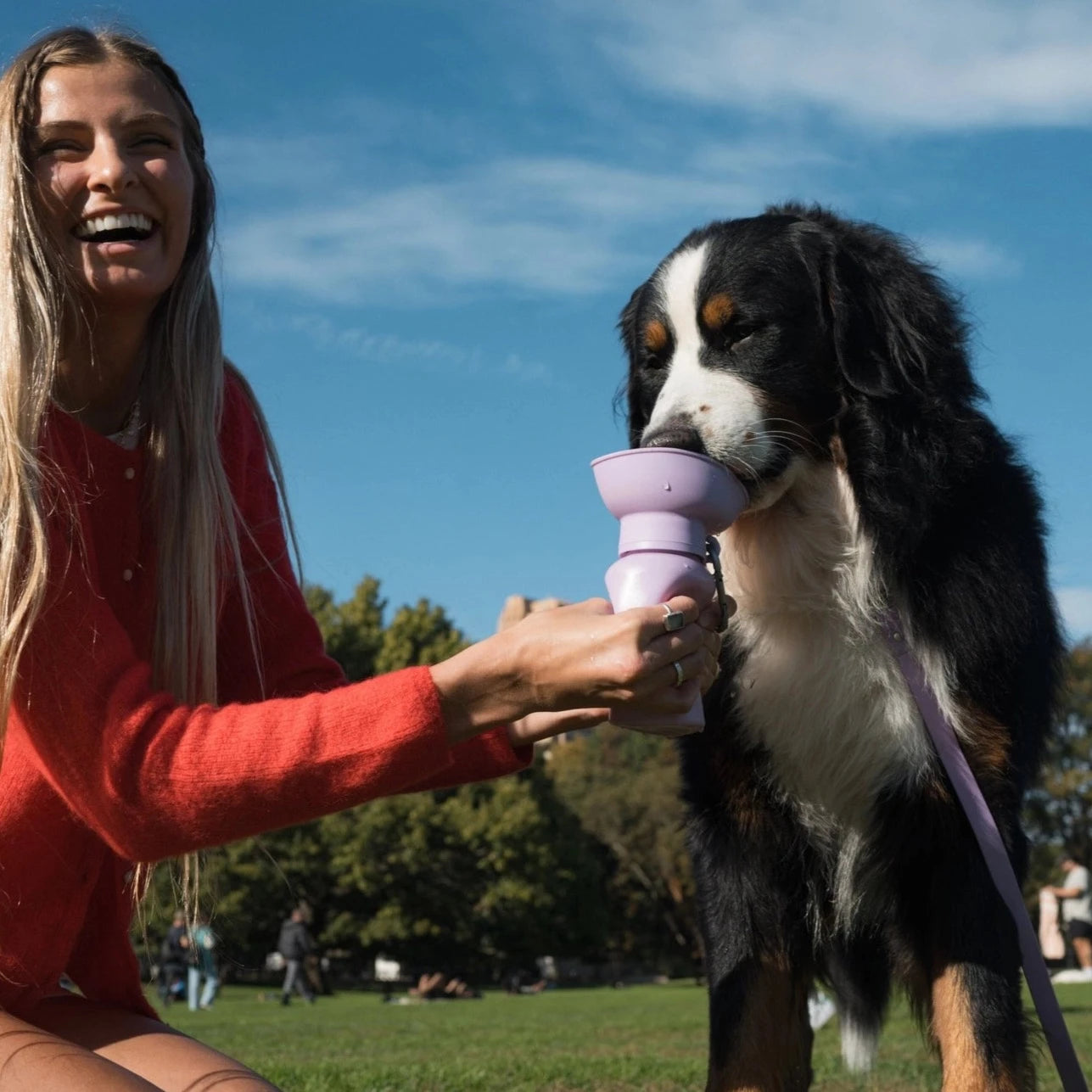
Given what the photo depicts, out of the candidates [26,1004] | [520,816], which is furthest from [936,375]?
[520,816]

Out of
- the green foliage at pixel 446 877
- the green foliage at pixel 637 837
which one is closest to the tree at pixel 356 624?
the green foliage at pixel 446 877

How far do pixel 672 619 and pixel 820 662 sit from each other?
71.9 inches

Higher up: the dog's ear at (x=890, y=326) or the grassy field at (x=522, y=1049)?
the dog's ear at (x=890, y=326)

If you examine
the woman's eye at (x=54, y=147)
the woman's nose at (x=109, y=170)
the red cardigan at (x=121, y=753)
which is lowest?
the red cardigan at (x=121, y=753)

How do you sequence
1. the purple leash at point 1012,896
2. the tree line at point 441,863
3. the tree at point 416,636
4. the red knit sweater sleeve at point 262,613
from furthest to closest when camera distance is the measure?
the tree at point 416,636 < the tree line at point 441,863 < the purple leash at point 1012,896 < the red knit sweater sleeve at point 262,613

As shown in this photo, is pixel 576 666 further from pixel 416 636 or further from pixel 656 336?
pixel 416 636

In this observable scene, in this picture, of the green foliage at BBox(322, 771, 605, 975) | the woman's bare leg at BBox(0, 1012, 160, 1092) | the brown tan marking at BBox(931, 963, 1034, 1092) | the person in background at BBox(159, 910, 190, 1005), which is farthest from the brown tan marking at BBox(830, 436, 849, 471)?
the green foliage at BBox(322, 771, 605, 975)

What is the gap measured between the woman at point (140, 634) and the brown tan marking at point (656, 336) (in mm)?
1194

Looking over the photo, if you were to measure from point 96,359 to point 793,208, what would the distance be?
2.35m

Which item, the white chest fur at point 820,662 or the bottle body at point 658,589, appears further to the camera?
the white chest fur at point 820,662

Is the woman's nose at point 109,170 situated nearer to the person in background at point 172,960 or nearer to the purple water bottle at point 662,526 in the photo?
the purple water bottle at point 662,526

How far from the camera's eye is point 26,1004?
299cm

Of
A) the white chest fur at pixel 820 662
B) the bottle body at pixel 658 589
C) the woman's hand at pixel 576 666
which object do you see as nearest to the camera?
the woman's hand at pixel 576 666

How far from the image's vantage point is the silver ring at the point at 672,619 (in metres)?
2.27
